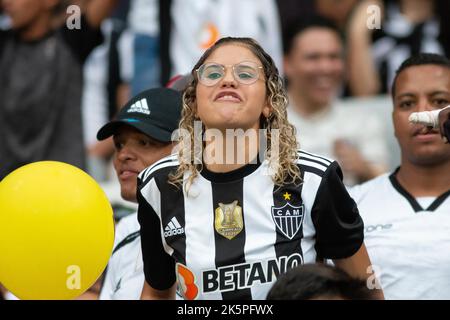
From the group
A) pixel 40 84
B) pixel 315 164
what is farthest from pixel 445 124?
pixel 40 84

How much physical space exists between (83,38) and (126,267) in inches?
104

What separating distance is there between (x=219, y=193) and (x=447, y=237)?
128cm

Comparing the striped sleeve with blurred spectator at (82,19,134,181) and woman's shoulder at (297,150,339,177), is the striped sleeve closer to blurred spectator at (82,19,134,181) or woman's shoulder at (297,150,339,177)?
woman's shoulder at (297,150,339,177)

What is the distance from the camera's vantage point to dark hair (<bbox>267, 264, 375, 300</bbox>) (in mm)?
3225

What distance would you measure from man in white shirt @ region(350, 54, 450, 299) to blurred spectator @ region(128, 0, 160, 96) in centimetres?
263

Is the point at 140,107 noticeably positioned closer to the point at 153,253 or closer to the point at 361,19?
the point at 153,253

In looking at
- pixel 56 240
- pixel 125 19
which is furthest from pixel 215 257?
pixel 125 19

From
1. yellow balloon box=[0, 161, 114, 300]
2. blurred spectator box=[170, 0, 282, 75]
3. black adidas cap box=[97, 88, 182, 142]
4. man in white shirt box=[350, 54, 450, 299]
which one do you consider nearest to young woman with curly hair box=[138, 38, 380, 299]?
yellow balloon box=[0, 161, 114, 300]

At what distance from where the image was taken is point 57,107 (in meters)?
7.42

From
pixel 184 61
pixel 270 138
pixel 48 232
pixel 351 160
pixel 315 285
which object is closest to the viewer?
pixel 315 285

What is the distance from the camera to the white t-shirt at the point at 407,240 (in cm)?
477

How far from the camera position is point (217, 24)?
25.1ft
